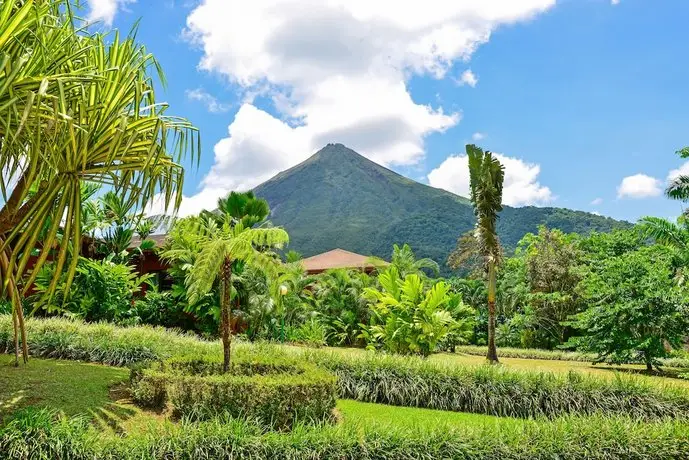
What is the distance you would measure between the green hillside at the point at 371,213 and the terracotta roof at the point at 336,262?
21.3 m

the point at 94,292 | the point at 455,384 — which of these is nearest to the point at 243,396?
the point at 455,384

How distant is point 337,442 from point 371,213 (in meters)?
88.8

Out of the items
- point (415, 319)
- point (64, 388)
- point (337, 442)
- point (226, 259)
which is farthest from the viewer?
point (415, 319)

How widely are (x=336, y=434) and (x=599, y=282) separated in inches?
510

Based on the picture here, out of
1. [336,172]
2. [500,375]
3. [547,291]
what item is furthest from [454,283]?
[336,172]

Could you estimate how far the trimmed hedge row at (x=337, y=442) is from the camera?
574 centimetres

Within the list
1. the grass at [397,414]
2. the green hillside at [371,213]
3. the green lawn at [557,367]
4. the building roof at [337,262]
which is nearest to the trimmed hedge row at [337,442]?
the grass at [397,414]

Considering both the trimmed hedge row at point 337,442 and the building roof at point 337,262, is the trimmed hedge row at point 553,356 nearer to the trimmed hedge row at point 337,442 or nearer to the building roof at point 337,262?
the building roof at point 337,262

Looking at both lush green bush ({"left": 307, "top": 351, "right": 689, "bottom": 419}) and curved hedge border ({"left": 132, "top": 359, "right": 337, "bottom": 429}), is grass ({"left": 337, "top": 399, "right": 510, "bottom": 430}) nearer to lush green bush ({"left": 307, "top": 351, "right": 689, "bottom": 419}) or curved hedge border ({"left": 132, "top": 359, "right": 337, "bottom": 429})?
lush green bush ({"left": 307, "top": 351, "right": 689, "bottom": 419})

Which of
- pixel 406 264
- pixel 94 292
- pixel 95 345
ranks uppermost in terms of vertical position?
pixel 406 264

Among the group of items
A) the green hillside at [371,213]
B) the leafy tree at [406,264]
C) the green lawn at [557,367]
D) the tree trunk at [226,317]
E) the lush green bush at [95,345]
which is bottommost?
the green lawn at [557,367]

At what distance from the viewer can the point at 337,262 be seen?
96.0 ft

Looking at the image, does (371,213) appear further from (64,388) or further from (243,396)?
(243,396)

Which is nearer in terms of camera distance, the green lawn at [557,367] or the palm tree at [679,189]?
the green lawn at [557,367]
